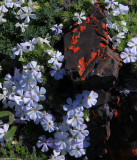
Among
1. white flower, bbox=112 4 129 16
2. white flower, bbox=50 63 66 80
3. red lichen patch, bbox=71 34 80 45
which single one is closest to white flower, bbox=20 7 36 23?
red lichen patch, bbox=71 34 80 45

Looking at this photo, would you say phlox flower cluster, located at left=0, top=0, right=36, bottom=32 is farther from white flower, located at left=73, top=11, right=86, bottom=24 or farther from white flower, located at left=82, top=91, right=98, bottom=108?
white flower, located at left=82, top=91, right=98, bottom=108

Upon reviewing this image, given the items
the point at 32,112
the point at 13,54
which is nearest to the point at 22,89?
the point at 32,112

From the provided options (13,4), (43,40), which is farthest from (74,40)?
(13,4)

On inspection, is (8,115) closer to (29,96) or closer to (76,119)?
(29,96)

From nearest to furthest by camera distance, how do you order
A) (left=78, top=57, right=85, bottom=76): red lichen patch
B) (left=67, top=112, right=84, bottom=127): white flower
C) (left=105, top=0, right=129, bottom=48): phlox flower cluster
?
(left=78, top=57, right=85, bottom=76): red lichen patch, (left=67, top=112, right=84, bottom=127): white flower, (left=105, top=0, right=129, bottom=48): phlox flower cluster

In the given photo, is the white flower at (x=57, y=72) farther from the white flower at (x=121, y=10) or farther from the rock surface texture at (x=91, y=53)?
the white flower at (x=121, y=10)

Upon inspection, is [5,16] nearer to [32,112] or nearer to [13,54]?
[13,54]
